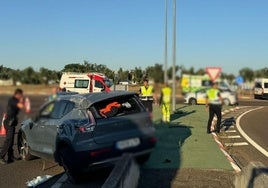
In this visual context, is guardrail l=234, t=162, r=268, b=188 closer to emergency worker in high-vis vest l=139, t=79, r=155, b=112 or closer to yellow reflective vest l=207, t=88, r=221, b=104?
emergency worker in high-vis vest l=139, t=79, r=155, b=112

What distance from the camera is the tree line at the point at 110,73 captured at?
1.55 m

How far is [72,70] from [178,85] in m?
0.48

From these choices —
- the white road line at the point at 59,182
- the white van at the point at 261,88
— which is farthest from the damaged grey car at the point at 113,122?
the white road line at the point at 59,182

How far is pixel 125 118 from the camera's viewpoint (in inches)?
83.1

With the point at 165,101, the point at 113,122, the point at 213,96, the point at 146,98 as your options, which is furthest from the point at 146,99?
the point at 213,96

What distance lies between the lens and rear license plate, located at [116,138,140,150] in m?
2.12

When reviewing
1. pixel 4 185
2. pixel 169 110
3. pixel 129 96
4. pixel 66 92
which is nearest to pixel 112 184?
pixel 129 96

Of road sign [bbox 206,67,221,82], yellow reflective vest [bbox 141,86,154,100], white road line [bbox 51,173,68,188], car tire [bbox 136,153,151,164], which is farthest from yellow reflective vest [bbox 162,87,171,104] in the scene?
white road line [bbox 51,173,68,188]

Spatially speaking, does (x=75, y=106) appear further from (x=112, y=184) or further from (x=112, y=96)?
(x=112, y=184)

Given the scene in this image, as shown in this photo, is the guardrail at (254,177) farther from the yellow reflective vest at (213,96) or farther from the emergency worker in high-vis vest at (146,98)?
the yellow reflective vest at (213,96)

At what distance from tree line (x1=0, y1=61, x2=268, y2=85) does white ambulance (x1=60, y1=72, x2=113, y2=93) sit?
26 millimetres

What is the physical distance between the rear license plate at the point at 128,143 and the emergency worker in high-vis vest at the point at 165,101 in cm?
20

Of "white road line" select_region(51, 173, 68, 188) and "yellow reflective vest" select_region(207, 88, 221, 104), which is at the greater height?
"yellow reflective vest" select_region(207, 88, 221, 104)

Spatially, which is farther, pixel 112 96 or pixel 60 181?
pixel 60 181
